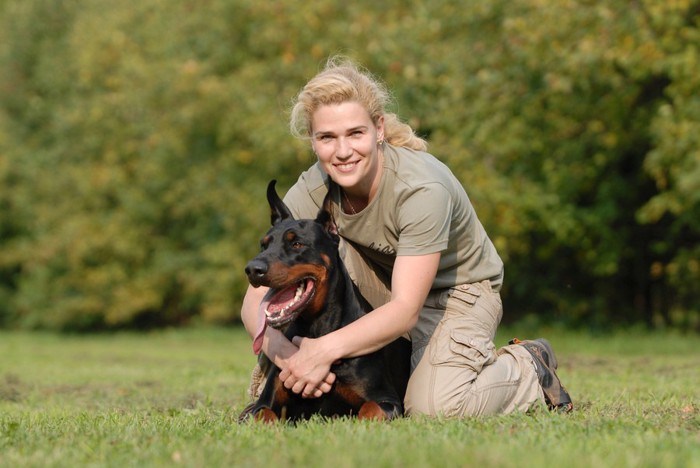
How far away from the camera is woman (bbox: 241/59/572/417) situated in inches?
196

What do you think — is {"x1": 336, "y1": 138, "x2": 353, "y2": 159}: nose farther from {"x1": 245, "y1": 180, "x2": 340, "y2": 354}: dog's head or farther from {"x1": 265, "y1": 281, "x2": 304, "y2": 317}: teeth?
{"x1": 265, "y1": 281, "x2": 304, "y2": 317}: teeth

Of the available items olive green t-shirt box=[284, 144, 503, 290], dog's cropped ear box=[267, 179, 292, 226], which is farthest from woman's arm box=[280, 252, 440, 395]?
dog's cropped ear box=[267, 179, 292, 226]

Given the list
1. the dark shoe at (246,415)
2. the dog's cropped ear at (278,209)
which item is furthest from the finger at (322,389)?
the dog's cropped ear at (278,209)

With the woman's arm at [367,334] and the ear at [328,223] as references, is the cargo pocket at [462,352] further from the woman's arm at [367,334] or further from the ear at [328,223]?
the ear at [328,223]

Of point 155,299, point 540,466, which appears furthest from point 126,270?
point 540,466

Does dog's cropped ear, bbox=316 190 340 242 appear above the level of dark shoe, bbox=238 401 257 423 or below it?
above

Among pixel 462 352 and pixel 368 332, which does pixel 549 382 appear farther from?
pixel 368 332

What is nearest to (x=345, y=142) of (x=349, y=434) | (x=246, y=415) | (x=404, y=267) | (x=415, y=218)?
(x=415, y=218)

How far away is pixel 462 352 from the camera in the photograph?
548cm

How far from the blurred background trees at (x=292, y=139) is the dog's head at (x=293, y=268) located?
9121 millimetres

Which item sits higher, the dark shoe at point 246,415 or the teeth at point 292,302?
the teeth at point 292,302

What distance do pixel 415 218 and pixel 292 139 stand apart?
15.0 metres

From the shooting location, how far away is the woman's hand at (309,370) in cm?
486

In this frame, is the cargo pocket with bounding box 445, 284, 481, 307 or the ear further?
A: the cargo pocket with bounding box 445, 284, 481, 307
